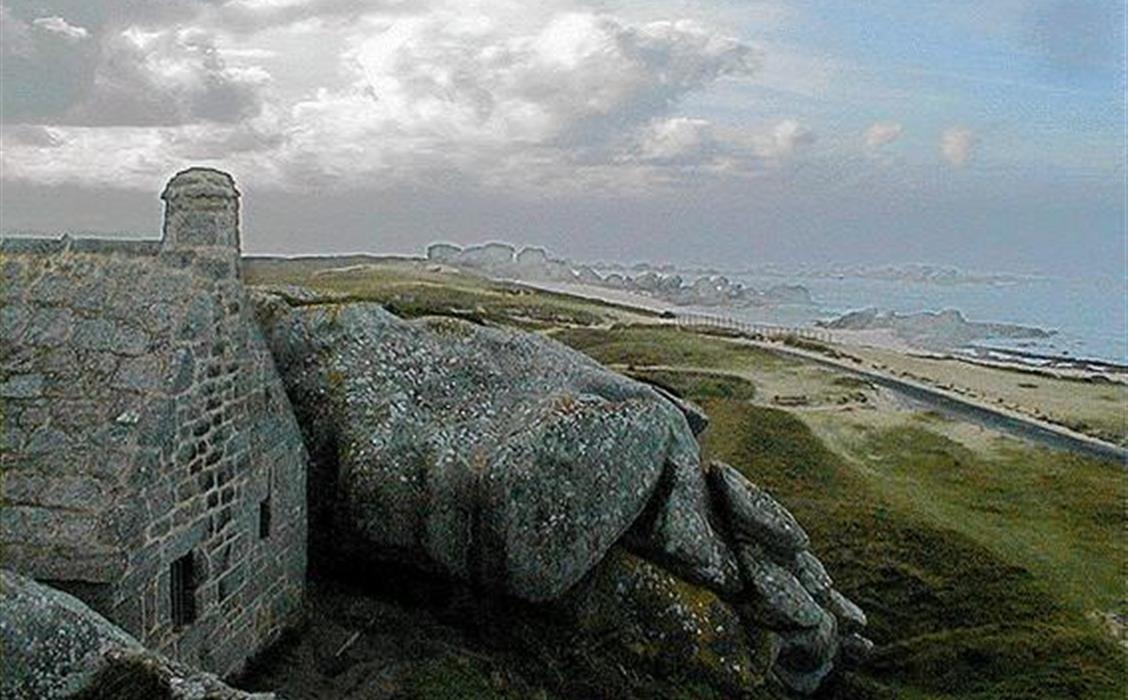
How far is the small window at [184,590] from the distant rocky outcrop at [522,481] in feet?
12.6

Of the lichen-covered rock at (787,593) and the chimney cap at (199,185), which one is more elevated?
the chimney cap at (199,185)

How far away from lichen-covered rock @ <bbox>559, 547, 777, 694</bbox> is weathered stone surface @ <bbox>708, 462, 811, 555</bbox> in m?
1.91

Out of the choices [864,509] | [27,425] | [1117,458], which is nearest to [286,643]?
[27,425]

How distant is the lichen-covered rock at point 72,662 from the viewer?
8266 mm

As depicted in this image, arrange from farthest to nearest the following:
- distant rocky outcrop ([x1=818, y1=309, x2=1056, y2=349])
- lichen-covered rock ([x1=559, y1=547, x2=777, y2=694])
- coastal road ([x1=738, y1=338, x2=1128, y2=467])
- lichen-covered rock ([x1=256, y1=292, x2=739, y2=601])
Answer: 1. distant rocky outcrop ([x1=818, y1=309, x2=1056, y2=349])
2. coastal road ([x1=738, y1=338, x2=1128, y2=467])
3. lichen-covered rock ([x1=559, y1=547, x2=777, y2=694])
4. lichen-covered rock ([x1=256, y1=292, x2=739, y2=601])

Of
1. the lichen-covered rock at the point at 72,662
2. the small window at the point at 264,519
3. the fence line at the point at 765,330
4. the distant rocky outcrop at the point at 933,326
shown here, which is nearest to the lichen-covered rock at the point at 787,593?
the small window at the point at 264,519

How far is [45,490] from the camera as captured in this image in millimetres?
10445

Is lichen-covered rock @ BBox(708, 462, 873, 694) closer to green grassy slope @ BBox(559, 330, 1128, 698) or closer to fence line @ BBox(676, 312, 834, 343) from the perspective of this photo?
green grassy slope @ BBox(559, 330, 1128, 698)

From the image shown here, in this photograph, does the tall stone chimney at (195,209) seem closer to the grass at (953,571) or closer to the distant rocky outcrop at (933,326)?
the grass at (953,571)

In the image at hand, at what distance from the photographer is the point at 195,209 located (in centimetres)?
1246

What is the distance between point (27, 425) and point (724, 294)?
171 metres

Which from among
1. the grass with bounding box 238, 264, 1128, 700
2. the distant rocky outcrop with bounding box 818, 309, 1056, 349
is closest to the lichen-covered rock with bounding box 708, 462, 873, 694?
the grass with bounding box 238, 264, 1128, 700

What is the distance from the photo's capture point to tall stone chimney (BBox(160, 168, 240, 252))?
12438 mm

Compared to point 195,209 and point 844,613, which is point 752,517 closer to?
point 844,613
